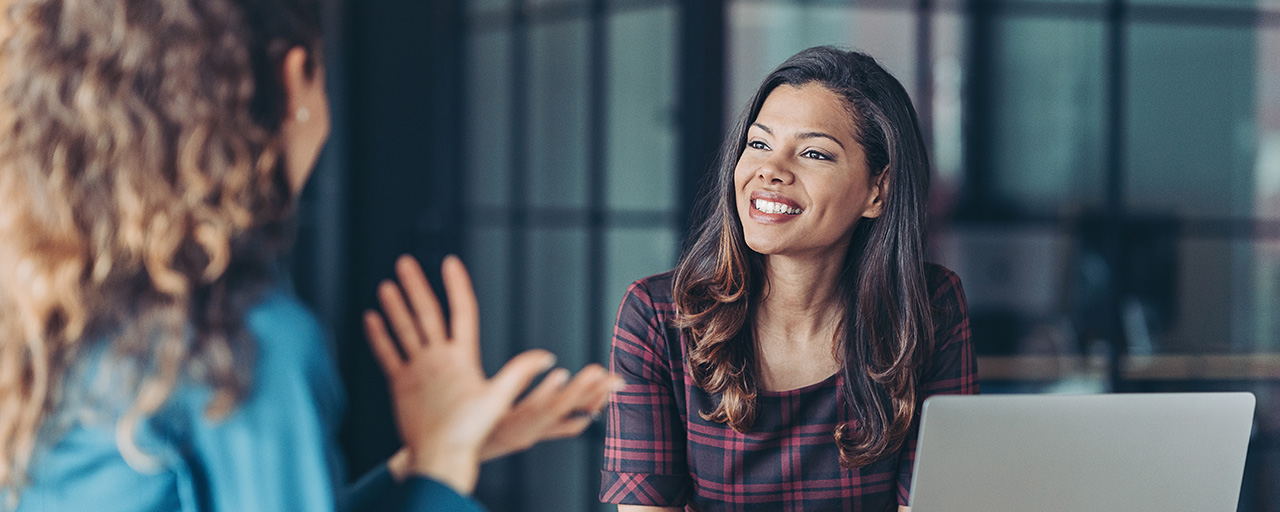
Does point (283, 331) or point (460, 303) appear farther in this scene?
point (460, 303)

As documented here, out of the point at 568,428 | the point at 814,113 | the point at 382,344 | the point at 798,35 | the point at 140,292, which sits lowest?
the point at 568,428

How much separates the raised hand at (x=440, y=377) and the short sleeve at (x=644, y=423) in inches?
16.0

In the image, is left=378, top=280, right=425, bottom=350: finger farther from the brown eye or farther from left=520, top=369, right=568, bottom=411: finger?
the brown eye

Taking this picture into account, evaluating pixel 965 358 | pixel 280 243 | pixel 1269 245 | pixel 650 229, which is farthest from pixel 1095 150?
pixel 280 243

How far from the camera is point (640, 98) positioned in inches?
93.0

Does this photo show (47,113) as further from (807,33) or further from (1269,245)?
(1269,245)

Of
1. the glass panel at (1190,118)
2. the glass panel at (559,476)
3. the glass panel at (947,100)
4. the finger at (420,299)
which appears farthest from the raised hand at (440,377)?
the glass panel at (1190,118)

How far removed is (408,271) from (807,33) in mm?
1476

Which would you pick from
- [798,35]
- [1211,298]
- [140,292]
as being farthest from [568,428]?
[1211,298]

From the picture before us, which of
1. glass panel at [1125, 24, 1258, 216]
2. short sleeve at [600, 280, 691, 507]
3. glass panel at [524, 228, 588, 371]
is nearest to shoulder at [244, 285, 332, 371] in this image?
short sleeve at [600, 280, 691, 507]

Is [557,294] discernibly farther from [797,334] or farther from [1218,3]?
[1218,3]

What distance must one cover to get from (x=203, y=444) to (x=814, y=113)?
100cm

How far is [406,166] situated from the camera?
1.98m

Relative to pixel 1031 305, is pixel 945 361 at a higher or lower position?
higher
